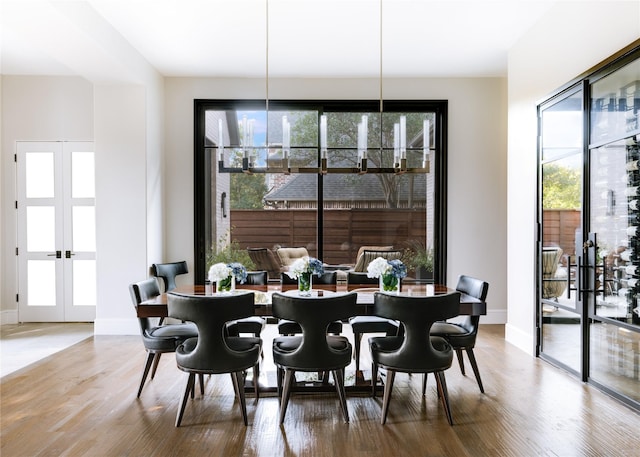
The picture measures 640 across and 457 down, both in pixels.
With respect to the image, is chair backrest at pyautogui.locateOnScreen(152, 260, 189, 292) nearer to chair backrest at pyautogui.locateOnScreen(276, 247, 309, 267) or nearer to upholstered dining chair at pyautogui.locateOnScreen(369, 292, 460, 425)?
chair backrest at pyautogui.locateOnScreen(276, 247, 309, 267)

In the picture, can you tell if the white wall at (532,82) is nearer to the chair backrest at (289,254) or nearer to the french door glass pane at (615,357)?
the french door glass pane at (615,357)

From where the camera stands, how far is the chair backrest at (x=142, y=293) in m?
3.32

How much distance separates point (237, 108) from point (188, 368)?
400 centimetres

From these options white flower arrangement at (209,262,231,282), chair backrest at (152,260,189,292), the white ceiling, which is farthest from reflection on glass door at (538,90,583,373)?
chair backrest at (152,260,189,292)

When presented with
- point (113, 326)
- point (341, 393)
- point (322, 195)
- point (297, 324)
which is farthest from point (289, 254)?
point (341, 393)

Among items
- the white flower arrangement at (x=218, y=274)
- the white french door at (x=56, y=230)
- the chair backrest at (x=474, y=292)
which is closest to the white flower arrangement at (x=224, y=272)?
the white flower arrangement at (x=218, y=274)

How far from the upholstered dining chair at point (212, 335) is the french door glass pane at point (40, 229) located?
402 centimetres

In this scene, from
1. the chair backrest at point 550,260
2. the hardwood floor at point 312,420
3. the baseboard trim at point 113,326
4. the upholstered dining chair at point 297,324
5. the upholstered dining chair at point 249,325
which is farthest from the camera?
the baseboard trim at point 113,326

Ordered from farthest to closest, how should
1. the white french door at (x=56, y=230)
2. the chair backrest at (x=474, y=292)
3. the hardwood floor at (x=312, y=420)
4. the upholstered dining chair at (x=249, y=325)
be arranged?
the white french door at (x=56, y=230), the upholstered dining chair at (x=249, y=325), the chair backrest at (x=474, y=292), the hardwood floor at (x=312, y=420)

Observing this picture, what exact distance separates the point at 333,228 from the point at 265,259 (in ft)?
3.23

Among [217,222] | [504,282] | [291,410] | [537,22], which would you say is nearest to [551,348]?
[504,282]

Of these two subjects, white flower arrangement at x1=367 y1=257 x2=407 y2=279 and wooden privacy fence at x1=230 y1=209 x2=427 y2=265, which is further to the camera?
wooden privacy fence at x1=230 y1=209 x2=427 y2=265

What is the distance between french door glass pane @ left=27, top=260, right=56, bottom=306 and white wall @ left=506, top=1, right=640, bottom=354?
563 cm

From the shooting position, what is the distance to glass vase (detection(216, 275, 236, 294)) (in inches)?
134
